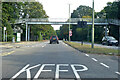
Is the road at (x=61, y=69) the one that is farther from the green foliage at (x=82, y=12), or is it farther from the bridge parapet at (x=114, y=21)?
the green foliage at (x=82, y=12)

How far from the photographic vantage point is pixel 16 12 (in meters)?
45.8

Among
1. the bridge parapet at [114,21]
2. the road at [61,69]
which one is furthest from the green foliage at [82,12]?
the road at [61,69]

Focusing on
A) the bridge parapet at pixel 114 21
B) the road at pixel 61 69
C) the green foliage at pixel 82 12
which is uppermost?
the green foliage at pixel 82 12

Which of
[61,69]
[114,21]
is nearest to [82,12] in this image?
[114,21]

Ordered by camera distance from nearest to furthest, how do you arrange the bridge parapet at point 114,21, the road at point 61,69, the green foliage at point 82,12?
the road at point 61,69 < the bridge parapet at point 114,21 < the green foliage at point 82,12

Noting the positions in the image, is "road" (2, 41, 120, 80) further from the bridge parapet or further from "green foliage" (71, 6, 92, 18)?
"green foliage" (71, 6, 92, 18)

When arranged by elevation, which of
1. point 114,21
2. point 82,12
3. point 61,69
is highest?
point 82,12

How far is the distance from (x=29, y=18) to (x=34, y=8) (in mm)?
4754

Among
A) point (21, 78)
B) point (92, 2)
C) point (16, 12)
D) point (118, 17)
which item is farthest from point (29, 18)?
point (21, 78)

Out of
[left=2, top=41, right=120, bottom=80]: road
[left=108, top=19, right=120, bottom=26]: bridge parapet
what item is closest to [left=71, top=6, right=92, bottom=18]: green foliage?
[left=108, top=19, right=120, bottom=26]: bridge parapet

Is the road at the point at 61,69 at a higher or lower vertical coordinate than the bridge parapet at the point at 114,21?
lower

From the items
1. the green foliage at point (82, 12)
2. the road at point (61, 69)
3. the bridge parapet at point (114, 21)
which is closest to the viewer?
the road at point (61, 69)

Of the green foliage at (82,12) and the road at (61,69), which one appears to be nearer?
the road at (61,69)

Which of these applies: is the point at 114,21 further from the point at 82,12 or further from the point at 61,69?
the point at 61,69
